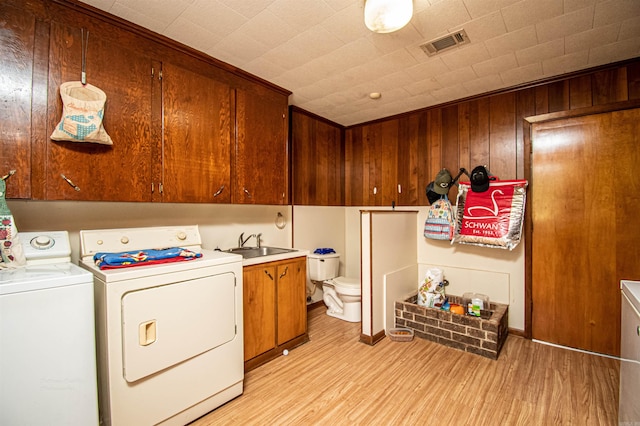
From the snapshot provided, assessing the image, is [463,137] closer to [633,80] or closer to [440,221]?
[440,221]

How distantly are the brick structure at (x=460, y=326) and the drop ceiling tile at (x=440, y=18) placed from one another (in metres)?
2.31

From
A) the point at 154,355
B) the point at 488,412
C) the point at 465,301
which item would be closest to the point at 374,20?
the point at 154,355

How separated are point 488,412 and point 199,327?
1.87 metres

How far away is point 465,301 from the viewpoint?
3029 millimetres

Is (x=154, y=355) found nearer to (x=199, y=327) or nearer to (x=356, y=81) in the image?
(x=199, y=327)

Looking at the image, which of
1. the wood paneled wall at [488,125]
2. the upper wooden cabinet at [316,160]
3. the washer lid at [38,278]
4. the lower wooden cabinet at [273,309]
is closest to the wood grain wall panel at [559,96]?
the wood paneled wall at [488,125]

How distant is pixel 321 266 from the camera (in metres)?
3.40

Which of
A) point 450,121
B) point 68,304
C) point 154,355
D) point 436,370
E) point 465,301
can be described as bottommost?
point 436,370

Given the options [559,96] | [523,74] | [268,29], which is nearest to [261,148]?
[268,29]

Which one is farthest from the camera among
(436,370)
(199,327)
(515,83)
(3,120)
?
(515,83)

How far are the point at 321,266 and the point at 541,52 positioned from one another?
2784 millimetres

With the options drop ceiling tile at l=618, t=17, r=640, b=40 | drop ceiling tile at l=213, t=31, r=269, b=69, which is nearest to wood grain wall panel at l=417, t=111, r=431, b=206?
drop ceiling tile at l=618, t=17, r=640, b=40

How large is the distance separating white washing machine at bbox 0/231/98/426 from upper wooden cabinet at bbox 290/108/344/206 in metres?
2.32

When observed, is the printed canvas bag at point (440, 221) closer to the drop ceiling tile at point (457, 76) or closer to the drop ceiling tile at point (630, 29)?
the drop ceiling tile at point (457, 76)
